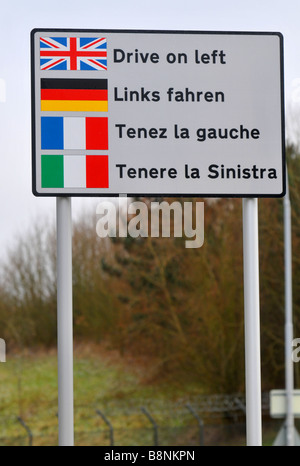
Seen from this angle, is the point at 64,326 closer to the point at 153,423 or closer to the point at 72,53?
the point at 72,53

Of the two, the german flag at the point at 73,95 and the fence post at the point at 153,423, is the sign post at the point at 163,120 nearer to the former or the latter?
the german flag at the point at 73,95

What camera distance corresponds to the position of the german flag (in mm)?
1193

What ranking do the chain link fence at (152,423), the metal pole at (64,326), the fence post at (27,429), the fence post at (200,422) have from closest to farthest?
the metal pole at (64,326) → the fence post at (27,429) → the chain link fence at (152,423) → the fence post at (200,422)

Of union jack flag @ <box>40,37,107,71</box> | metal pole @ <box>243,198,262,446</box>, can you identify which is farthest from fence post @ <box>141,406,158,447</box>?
union jack flag @ <box>40,37,107,71</box>

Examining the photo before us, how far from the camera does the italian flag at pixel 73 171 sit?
47.1 inches

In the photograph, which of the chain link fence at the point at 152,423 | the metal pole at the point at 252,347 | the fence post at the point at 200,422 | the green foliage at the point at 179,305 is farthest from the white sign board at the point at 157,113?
the fence post at the point at 200,422

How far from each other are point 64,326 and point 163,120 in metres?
0.41

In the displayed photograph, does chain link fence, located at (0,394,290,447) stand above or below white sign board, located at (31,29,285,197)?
below

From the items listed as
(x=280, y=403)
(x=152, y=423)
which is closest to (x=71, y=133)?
(x=280, y=403)

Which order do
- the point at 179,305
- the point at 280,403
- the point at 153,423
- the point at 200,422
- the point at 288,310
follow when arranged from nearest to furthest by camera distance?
the point at 280,403 < the point at 288,310 < the point at 200,422 < the point at 153,423 < the point at 179,305

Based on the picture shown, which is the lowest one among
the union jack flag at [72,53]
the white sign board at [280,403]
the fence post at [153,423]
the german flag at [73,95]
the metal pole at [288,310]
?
the fence post at [153,423]

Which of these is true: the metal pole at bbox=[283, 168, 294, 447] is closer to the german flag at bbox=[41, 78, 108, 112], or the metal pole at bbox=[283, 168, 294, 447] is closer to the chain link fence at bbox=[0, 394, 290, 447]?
the chain link fence at bbox=[0, 394, 290, 447]

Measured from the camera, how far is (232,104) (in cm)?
124

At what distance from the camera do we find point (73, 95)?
1.19m
